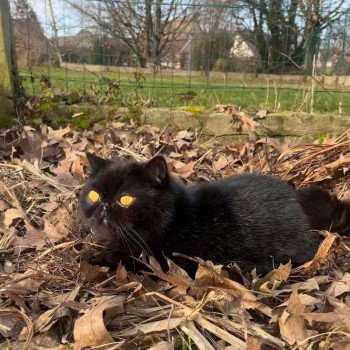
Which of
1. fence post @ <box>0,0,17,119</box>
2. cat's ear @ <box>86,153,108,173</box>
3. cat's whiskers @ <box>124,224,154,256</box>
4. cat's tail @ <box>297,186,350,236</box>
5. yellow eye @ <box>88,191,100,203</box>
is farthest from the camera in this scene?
fence post @ <box>0,0,17,119</box>

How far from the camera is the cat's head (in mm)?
2209

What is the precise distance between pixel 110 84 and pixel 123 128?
776 mm

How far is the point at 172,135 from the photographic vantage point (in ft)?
14.5

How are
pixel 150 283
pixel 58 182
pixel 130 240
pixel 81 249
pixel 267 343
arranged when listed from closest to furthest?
pixel 267 343 → pixel 150 283 → pixel 130 240 → pixel 81 249 → pixel 58 182

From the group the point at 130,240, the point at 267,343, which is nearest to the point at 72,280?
the point at 130,240

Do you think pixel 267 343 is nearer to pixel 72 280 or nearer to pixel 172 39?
pixel 72 280

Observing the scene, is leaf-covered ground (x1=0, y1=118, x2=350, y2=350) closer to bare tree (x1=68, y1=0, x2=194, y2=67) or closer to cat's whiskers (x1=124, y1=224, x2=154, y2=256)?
cat's whiskers (x1=124, y1=224, x2=154, y2=256)

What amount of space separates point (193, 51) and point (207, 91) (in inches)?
28.4

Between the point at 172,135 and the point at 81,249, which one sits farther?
the point at 172,135

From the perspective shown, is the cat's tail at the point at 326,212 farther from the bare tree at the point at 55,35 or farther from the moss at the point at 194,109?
the bare tree at the point at 55,35

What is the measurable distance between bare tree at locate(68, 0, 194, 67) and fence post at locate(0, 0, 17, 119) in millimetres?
1401

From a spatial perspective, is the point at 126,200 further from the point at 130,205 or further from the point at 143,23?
the point at 143,23

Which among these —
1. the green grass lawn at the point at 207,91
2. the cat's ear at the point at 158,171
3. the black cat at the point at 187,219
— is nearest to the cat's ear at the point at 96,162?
the black cat at the point at 187,219

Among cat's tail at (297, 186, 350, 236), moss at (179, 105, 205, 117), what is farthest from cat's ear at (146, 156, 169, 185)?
moss at (179, 105, 205, 117)
